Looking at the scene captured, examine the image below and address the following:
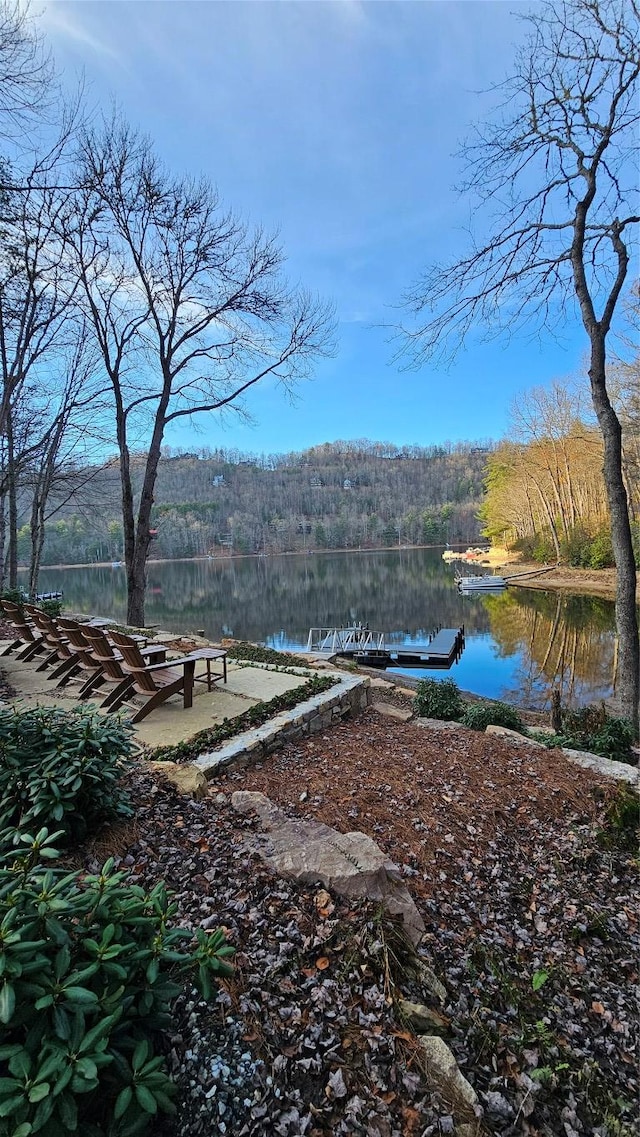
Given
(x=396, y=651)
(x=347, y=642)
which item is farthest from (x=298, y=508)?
(x=396, y=651)

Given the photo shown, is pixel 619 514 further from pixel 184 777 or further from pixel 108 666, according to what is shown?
pixel 108 666

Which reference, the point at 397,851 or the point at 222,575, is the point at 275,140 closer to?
the point at 397,851

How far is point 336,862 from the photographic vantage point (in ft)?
6.93

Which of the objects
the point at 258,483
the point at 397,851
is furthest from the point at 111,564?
the point at 397,851

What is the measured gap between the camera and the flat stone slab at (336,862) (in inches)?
78.1

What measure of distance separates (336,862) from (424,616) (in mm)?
20817

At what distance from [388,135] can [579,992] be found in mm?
8991

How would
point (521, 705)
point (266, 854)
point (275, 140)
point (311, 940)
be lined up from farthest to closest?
1. point (521, 705)
2. point (275, 140)
3. point (266, 854)
4. point (311, 940)

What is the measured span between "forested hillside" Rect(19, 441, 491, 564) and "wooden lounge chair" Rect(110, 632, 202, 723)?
190 ft

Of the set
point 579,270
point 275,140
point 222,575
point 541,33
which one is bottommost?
point 222,575

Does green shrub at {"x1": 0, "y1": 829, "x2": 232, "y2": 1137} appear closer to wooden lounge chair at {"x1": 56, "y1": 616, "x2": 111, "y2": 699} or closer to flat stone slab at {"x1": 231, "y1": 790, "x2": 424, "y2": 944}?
flat stone slab at {"x1": 231, "y1": 790, "x2": 424, "y2": 944}

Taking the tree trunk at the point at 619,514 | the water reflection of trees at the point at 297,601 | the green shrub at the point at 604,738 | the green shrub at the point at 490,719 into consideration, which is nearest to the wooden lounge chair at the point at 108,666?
the green shrub at the point at 490,719

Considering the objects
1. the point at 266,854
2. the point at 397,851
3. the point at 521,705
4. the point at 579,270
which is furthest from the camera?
the point at 521,705

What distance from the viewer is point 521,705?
9875mm
